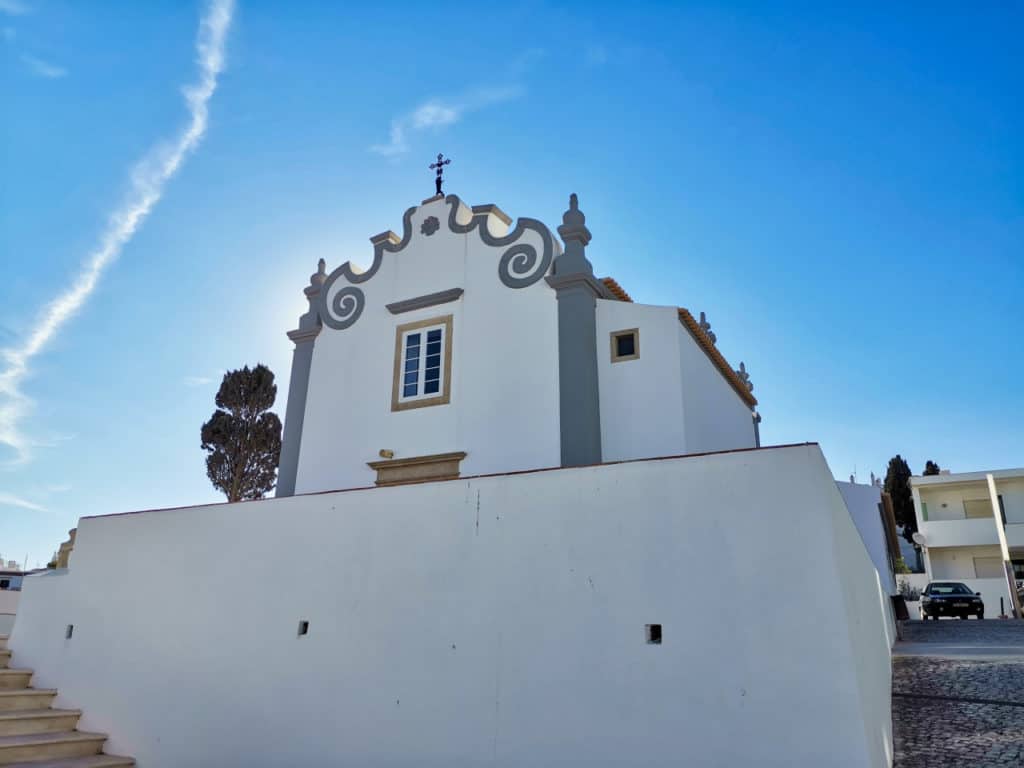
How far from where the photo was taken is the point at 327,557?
323 inches

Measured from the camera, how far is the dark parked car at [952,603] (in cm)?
2136

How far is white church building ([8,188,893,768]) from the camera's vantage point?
233 inches

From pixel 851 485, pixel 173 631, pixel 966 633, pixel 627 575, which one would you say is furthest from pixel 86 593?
pixel 851 485

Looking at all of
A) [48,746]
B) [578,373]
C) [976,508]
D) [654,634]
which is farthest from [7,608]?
[976,508]

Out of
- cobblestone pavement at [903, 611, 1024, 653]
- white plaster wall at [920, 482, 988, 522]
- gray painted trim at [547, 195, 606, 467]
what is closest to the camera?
gray painted trim at [547, 195, 606, 467]

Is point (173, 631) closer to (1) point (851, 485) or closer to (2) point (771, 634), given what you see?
(2) point (771, 634)

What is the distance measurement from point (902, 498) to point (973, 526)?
13.8m

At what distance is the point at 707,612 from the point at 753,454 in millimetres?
1407

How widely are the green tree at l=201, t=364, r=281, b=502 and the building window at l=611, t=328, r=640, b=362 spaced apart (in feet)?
46.1

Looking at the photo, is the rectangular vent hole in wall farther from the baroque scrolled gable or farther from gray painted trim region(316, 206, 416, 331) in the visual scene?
gray painted trim region(316, 206, 416, 331)

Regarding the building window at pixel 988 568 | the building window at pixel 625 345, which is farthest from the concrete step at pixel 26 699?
the building window at pixel 988 568

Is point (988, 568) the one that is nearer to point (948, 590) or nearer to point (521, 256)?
point (948, 590)

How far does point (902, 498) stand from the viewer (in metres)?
→ 43.7

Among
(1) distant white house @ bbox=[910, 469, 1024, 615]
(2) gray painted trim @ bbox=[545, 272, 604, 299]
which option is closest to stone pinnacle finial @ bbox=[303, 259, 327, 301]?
(2) gray painted trim @ bbox=[545, 272, 604, 299]
